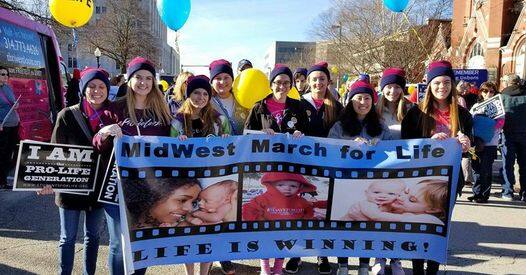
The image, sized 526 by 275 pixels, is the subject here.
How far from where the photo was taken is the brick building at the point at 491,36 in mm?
31344

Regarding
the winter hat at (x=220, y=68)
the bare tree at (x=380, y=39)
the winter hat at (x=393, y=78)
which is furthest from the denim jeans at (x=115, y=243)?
the bare tree at (x=380, y=39)

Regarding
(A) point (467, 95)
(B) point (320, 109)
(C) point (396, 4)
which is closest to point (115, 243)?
(B) point (320, 109)

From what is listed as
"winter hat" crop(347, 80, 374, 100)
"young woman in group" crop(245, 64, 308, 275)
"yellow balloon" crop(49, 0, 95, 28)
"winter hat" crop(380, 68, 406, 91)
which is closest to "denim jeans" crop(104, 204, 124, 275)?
"young woman in group" crop(245, 64, 308, 275)

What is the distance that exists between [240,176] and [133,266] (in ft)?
3.45

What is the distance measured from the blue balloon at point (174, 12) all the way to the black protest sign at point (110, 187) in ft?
16.7

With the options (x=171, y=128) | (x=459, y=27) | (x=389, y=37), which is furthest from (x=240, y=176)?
(x=459, y=27)

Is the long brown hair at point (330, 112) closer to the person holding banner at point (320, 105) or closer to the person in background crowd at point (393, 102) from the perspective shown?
the person holding banner at point (320, 105)

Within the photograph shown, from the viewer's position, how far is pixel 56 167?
11.1ft

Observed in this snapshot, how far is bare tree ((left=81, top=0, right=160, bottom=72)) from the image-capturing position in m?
41.8

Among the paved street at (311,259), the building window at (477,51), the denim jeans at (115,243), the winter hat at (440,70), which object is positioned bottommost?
the paved street at (311,259)

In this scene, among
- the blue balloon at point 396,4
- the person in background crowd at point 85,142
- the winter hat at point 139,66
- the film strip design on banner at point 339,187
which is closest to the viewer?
the person in background crowd at point 85,142

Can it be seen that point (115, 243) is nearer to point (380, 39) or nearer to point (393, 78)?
point (393, 78)

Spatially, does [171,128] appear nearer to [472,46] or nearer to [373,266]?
[373,266]

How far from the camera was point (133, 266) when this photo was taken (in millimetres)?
3447
